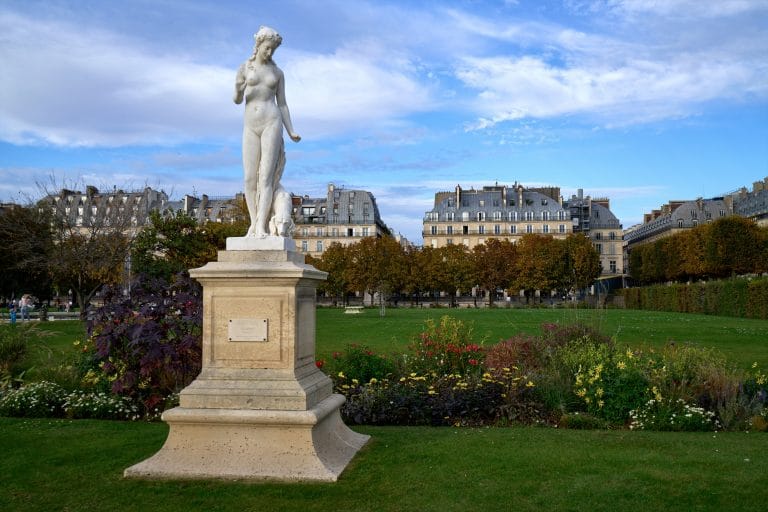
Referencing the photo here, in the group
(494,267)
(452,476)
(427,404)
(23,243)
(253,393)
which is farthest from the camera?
(494,267)

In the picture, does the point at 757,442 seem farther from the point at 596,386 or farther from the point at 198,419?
the point at 198,419

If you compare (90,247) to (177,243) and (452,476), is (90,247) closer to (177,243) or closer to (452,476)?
(177,243)

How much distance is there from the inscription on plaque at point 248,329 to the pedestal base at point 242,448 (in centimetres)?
70

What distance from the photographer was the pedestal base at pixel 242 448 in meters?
6.47

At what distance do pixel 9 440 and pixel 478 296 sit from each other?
87662 mm

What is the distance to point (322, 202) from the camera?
104 meters

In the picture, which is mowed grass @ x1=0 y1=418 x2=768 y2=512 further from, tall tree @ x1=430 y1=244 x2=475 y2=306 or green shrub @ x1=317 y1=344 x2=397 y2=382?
tall tree @ x1=430 y1=244 x2=475 y2=306

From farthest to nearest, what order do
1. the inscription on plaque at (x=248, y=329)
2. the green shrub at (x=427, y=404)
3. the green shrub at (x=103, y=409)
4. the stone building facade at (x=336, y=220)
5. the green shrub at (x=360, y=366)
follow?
the stone building facade at (x=336, y=220) < the green shrub at (x=360, y=366) < the green shrub at (x=103, y=409) < the green shrub at (x=427, y=404) < the inscription on plaque at (x=248, y=329)

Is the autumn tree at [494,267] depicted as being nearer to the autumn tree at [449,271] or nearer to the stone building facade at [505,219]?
the autumn tree at [449,271]

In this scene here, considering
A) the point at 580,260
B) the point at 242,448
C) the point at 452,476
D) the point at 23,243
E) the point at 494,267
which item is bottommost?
the point at 452,476

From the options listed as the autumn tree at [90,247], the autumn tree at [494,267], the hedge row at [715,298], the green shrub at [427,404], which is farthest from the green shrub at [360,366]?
the autumn tree at [494,267]

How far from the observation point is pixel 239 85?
7.60 meters

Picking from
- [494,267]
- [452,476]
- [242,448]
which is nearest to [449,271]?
[494,267]

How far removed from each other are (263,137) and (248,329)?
2051 mm
